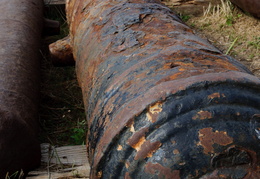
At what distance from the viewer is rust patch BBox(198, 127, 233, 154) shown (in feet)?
4.78

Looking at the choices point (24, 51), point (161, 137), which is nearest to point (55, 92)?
point (24, 51)

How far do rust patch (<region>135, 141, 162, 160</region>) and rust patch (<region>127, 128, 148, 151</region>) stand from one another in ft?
0.05

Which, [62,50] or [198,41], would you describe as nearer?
[198,41]

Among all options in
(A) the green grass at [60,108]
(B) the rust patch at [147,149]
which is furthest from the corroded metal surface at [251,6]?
(B) the rust patch at [147,149]

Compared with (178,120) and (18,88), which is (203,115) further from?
(18,88)

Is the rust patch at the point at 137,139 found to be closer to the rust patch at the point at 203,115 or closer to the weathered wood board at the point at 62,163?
the rust patch at the point at 203,115

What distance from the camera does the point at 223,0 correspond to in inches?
204

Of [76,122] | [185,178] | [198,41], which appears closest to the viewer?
[185,178]

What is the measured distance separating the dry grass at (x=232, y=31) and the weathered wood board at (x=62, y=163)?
2.01 m

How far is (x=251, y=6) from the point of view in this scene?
459 centimetres

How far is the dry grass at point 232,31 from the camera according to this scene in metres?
4.32

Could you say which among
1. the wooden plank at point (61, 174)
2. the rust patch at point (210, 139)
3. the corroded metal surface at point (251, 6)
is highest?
the rust patch at point (210, 139)

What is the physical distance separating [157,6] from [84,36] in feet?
1.70

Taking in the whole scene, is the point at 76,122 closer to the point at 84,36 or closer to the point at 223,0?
the point at 84,36
